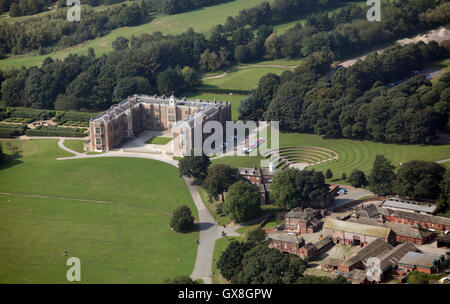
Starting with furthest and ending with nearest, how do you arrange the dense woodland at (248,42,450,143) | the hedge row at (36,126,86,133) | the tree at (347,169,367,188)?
1. the hedge row at (36,126,86,133)
2. the dense woodland at (248,42,450,143)
3. the tree at (347,169,367,188)

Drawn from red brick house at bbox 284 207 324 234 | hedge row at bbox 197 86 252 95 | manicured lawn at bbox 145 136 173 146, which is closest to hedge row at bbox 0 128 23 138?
manicured lawn at bbox 145 136 173 146

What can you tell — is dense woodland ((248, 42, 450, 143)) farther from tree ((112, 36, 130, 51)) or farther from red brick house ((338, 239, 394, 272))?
tree ((112, 36, 130, 51))

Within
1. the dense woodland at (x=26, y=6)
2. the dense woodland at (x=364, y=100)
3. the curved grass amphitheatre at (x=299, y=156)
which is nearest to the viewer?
the curved grass amphitheatre at (x=299, y=156)

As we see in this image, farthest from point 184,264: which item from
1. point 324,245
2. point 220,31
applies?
point 220,31

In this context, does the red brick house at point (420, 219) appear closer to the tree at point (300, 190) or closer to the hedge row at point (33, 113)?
the tree at point (300, 190)

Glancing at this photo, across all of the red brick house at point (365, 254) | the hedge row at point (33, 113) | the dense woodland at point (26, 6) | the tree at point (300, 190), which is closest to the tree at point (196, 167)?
the tree at point (300, 190)

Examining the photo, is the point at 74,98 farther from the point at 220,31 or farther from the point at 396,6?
Result: the point at 396,6
